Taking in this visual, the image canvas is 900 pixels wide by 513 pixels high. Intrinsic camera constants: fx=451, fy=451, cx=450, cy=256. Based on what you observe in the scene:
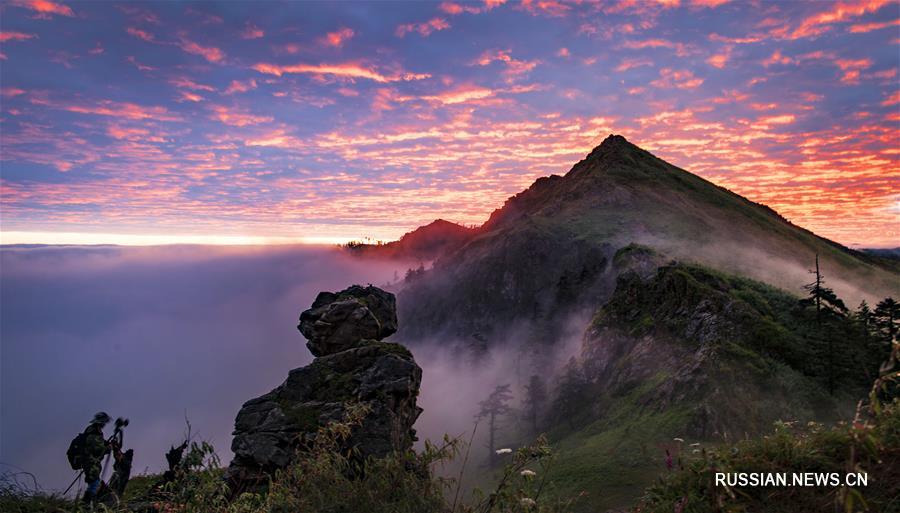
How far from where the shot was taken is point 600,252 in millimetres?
115438

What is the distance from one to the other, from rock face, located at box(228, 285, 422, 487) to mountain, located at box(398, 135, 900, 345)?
236ft

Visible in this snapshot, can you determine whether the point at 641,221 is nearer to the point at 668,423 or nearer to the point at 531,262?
the point at 531,262

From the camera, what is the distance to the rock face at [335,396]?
17.8 meters

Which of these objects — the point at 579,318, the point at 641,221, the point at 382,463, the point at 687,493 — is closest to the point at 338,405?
the point at 382,463

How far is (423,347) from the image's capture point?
448 feet

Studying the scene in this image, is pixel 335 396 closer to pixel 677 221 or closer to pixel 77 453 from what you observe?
pixel 77 453

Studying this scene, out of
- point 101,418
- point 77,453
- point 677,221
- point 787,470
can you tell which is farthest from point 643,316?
point 677,221

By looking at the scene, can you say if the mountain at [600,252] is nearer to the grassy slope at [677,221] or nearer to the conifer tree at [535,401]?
the grassy slope at [677,221]

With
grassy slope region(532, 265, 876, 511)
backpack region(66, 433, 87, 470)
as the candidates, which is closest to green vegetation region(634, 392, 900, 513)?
backpack region(66, 433, 87, 470)

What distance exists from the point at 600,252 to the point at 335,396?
104m

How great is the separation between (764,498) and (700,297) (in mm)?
45226

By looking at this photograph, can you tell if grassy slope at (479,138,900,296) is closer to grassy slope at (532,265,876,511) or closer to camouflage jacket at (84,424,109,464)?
grassy slope at (532,265,876,511)

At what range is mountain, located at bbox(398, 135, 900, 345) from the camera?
9712cm

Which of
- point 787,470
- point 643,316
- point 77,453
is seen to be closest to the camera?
point 787,470
